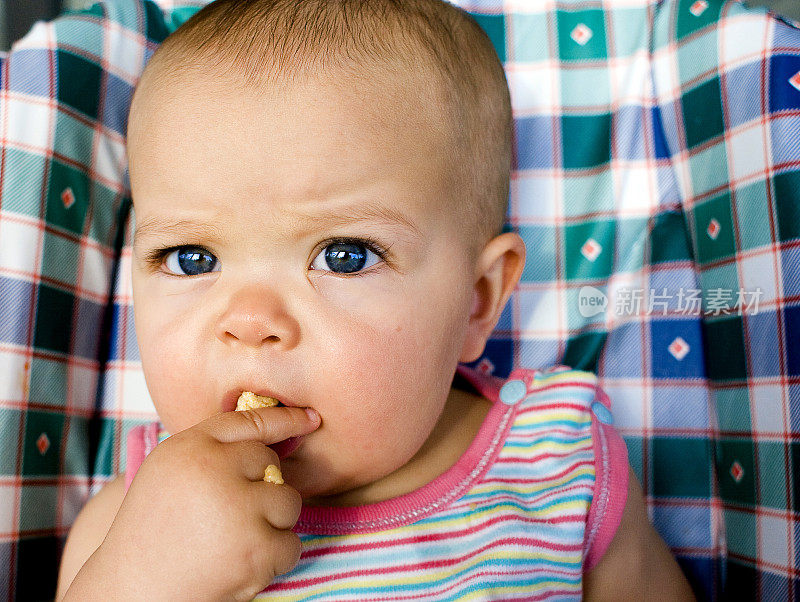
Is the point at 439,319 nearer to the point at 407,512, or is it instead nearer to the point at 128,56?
the point at 407,512

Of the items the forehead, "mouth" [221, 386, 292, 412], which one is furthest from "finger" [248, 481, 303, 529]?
the forehead

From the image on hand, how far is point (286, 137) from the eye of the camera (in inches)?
36.7

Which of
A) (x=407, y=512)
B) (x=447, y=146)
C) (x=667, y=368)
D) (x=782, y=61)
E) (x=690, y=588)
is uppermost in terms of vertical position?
(x=782, y=61)

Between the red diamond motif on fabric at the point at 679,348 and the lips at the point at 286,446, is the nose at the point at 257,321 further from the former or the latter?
the red diamond motif on fabric at the point at 679,348

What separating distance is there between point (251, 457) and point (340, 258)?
0.27 metres

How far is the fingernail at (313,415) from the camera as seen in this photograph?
0.93m

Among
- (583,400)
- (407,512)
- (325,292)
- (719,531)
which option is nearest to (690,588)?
(719,531)

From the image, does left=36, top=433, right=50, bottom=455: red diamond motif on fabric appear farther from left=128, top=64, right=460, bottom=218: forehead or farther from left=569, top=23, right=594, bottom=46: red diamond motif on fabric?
left=569, top=23, right=594, bottom=46: red diamond motif on fabric

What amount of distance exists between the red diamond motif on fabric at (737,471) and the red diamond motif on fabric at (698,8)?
0.84 m

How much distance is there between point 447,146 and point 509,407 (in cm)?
49

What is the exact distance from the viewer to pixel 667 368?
1.44 metres

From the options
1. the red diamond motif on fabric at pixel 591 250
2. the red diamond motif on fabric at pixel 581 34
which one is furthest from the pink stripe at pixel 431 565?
the red diamond motif on fabric at pixel 581 34

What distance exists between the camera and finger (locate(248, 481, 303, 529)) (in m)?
0.87

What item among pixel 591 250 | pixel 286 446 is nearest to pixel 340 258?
pixel 286 446
